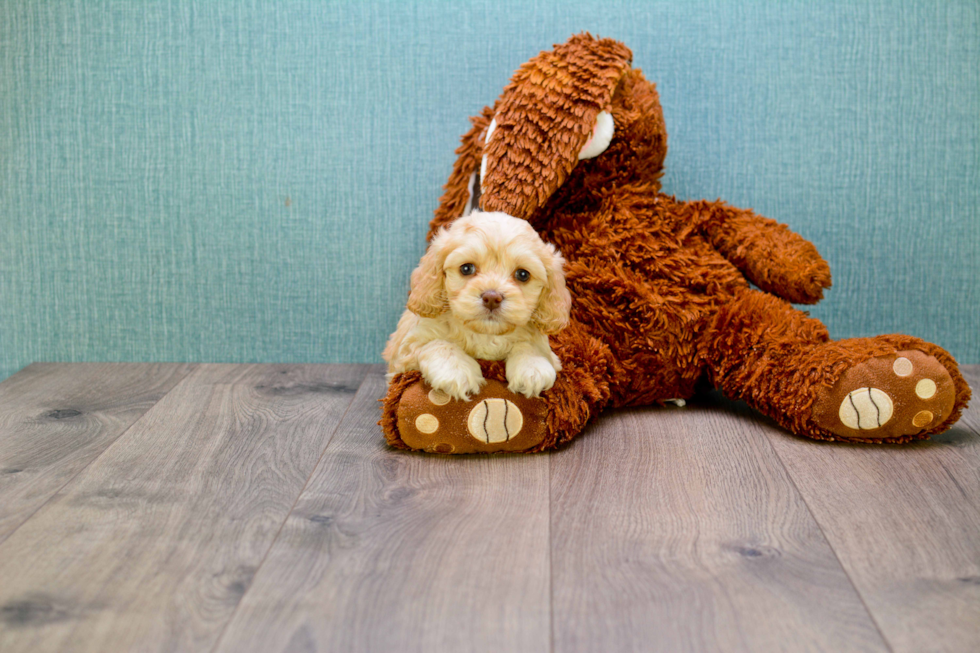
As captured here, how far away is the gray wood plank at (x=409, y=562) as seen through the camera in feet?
2.47

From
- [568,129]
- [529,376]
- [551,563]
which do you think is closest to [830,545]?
[551,563]

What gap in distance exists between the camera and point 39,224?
167 centimetres

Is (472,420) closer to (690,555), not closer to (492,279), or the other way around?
(492,279)

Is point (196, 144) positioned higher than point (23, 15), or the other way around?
point (23, 15)

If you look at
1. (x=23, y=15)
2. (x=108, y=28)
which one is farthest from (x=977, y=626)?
(x=23, y=15)

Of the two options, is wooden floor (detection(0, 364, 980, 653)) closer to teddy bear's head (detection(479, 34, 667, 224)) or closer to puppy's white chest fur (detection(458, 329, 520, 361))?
puppy's white chest fur (detection(458, 329, 520, 361))

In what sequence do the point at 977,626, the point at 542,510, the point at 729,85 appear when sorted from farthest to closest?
the point at 729,85 → the point at 542,510 → the point at 977,626

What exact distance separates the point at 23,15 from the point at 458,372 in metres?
1.19

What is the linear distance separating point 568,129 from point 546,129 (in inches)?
1.4

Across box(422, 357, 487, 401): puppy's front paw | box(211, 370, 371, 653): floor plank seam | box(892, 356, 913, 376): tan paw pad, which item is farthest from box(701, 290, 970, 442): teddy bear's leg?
box(211, 370, 371, 653): floor plank seam

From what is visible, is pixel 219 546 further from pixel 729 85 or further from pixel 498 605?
pixel 729 85

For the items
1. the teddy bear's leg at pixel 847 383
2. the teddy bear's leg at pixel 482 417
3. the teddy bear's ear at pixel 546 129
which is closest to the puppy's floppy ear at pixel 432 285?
the teddy bear's leg at pixel 482 417

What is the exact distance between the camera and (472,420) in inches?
45.1

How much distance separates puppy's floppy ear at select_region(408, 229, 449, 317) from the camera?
111 centimetres
